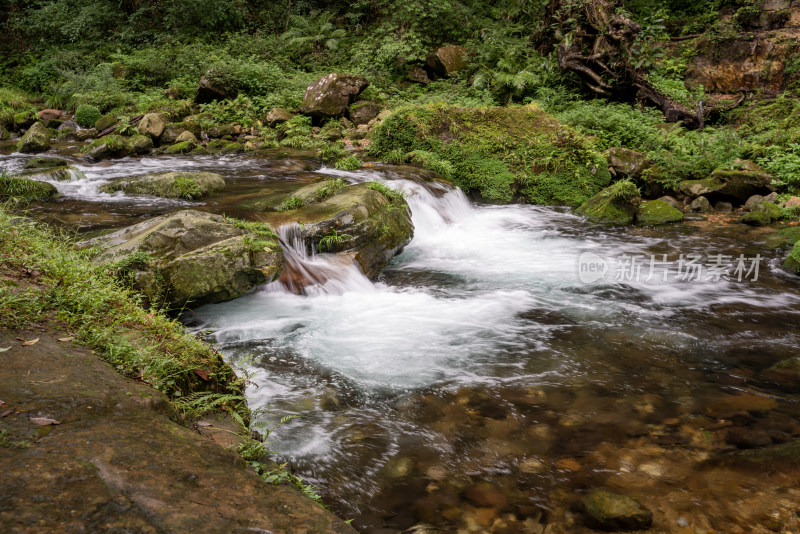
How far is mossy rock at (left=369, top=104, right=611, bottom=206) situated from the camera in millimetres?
11016

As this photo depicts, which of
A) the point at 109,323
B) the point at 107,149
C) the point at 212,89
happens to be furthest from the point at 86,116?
the point at 109,323

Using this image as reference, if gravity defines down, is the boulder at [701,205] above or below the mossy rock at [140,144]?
below

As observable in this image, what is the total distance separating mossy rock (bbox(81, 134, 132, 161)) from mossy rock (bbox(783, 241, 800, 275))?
47.2 feet

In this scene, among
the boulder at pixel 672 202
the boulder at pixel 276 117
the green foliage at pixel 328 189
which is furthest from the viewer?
the boulder at pixel 276 117

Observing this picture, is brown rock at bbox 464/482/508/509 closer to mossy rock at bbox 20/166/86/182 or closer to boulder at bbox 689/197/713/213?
mossy rock at bbox 20/166/86/182

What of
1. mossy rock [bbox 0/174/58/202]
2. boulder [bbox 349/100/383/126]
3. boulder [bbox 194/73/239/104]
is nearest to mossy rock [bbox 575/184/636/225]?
boulder [bbox 349/100/383/126]

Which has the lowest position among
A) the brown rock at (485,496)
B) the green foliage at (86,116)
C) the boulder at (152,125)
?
the brown rock at (485,496)

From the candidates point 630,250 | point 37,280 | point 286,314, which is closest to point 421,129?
point 630,250

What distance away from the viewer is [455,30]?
19922 millimetres

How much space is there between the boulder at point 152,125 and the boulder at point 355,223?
28.1 ft

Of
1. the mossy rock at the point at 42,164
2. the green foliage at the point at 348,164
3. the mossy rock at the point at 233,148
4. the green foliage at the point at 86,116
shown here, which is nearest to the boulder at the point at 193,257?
the green foliage at the point at 348,164

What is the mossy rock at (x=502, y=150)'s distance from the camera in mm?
11016

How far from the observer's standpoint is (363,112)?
1584 cm

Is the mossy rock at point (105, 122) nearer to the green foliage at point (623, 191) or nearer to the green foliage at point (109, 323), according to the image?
the green foliage at point (109, 323)
